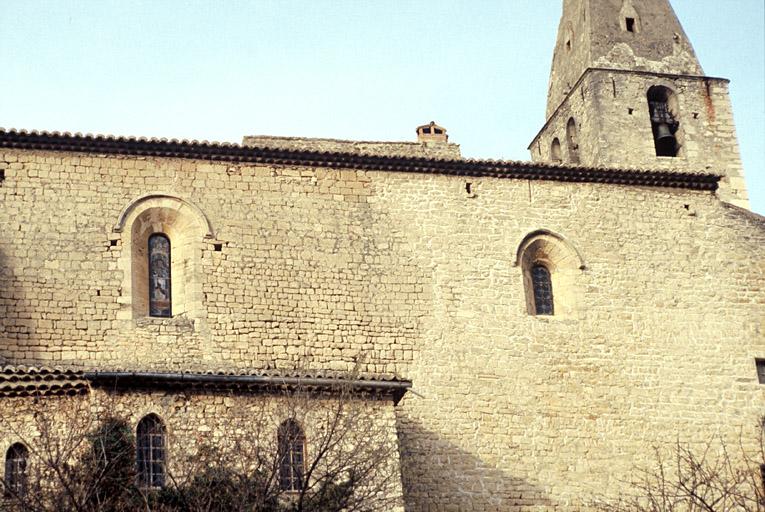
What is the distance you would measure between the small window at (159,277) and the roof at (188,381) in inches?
114

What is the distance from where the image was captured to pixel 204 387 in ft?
60.1

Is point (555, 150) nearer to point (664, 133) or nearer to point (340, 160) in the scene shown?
point (664, 133)

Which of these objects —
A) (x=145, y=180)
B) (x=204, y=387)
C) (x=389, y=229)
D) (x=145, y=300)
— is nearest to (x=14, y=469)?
(x=204, y=387)

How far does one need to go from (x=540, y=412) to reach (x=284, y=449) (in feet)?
17.2

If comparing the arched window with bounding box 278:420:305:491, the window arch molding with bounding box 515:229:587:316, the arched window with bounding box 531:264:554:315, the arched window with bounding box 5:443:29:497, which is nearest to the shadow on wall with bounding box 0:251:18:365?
the arched window with bounding box 5:443:29:497

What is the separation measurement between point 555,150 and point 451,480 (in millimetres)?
11677

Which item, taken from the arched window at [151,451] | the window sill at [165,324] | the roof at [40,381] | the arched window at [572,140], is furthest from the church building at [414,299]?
the arched window at [572,140]

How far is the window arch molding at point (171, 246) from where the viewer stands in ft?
68.8

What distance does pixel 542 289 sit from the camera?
902 inches

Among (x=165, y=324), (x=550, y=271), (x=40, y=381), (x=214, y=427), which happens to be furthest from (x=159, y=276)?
(x=550, y=271)

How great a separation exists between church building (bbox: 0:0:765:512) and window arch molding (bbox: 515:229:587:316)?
1.4 inches

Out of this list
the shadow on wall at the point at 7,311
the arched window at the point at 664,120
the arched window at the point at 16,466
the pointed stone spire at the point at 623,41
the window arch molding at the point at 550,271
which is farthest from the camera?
the pointed stone spire at the point at 623,41

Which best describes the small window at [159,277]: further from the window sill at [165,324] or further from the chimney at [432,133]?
the chimney at [432,133]

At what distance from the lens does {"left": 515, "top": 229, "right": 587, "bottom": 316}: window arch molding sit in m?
22.7
